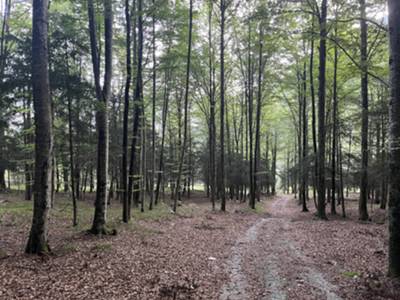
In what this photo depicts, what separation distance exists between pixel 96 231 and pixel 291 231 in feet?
24.8

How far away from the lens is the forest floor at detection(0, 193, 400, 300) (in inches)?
199

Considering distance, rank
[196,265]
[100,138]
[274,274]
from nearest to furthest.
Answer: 1. [274,274]
2. [196,265]
3. [100,138]

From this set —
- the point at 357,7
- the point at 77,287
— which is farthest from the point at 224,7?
the point at 77,287

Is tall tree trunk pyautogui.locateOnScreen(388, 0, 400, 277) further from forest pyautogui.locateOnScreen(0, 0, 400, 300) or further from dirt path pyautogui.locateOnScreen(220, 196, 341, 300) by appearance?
dirt path pyautogui.locateOnScreen(220, 196, 341, 300)

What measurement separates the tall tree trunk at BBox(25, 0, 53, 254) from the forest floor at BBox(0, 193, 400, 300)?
0.49m

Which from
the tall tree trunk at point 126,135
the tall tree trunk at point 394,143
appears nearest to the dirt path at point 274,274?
the tall tree trunk at point 394,143

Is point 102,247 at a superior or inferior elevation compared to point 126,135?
inferior

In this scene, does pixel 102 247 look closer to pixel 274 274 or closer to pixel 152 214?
pixel 274 274

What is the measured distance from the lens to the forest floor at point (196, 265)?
5.06 metres

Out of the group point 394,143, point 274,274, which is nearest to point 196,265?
point 274,274

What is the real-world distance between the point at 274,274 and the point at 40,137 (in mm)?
6199

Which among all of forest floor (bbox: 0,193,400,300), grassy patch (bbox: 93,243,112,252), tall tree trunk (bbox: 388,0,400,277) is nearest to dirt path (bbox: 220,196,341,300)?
forest floor (bbox: 0,193,400,300)

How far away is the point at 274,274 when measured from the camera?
6.10 metres

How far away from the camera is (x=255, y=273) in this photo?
6207 mm
